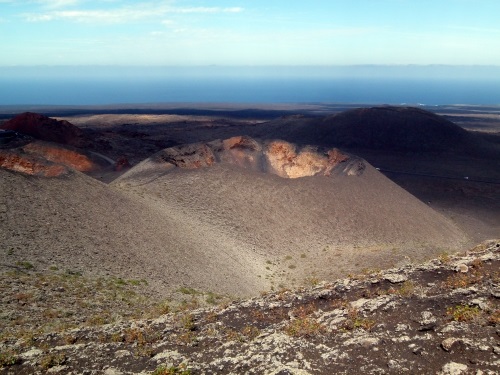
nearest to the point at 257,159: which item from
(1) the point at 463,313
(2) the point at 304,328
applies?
(2) the point at 304,328

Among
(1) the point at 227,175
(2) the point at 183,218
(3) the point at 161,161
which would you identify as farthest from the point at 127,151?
(2) the point at 183,218

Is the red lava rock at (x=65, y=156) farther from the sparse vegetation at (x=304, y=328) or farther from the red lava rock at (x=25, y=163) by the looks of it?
the sparse vegetation at (x=304, y=328)

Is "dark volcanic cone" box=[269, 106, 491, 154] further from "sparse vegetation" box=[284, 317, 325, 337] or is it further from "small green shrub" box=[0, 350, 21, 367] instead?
"small green shrub" box=[0, 350, 21, 367]

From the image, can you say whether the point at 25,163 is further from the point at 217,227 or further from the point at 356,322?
the point at 356,322

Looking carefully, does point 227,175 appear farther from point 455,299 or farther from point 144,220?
point 455,299

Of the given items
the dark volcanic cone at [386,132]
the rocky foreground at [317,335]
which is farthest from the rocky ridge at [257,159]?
the dark volcanic cone at [386,132]

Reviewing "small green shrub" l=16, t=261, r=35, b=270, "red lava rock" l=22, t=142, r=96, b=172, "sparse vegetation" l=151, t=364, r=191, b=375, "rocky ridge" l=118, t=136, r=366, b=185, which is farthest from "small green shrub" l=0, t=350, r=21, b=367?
"red lava rock" l=22, t=142, r=96, b=172
